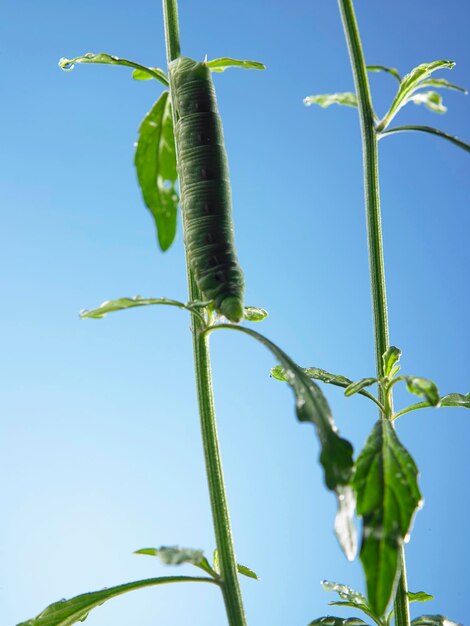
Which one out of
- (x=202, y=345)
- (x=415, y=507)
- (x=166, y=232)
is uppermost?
(x=166, y=232)

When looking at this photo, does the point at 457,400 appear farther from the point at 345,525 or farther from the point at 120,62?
the point at 120,62

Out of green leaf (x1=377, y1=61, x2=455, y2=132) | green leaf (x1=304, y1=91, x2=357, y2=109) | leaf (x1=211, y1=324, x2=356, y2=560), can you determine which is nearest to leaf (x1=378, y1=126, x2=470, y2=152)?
green leaf (x1=377, y1=61, x2=455, y2=132)

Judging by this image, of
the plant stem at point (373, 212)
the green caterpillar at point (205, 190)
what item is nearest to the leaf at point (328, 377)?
the plant stem at point (373, 212)

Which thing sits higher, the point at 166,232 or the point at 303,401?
the point at 166,232

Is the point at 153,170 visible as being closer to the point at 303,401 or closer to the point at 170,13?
the point at 170,13

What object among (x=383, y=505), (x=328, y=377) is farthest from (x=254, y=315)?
(x=383, y=505)

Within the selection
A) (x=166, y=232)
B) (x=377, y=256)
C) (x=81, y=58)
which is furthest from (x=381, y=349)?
(x=81, y=58)
